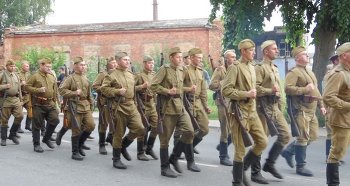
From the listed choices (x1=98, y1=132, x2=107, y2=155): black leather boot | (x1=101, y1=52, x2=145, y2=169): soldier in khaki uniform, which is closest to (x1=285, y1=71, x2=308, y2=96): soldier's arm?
(x1=101, y1=52, x2=145, y2=169): soldier in khaki uniform

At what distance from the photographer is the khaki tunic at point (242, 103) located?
795 cm

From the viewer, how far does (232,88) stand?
7.97 m

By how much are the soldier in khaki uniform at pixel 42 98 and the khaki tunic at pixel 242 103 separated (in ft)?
16.8

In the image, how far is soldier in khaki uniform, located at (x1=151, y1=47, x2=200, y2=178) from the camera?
365 inches

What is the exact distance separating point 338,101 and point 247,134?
130 centimetres

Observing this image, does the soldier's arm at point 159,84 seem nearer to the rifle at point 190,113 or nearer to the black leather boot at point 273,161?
the rifle at point 190,113

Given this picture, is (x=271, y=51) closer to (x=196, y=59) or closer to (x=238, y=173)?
(x=196, y=59)

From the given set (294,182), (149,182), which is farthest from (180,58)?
(294,182)

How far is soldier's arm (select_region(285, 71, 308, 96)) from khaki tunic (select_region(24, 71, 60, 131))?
200 inches

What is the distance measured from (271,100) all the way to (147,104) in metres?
3.07

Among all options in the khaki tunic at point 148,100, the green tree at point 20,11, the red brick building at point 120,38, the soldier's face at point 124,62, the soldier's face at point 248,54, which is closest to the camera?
the soldier's face at point 248,54

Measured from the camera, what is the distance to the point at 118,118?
9.98m

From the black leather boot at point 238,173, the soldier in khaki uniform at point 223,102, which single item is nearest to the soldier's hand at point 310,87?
the soldier in khaki uniform at point 223,102

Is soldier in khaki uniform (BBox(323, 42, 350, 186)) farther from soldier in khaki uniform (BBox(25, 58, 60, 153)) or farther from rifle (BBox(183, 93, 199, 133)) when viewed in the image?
soldier in khaki uniform (BBox(25, 58, 60, 153))
